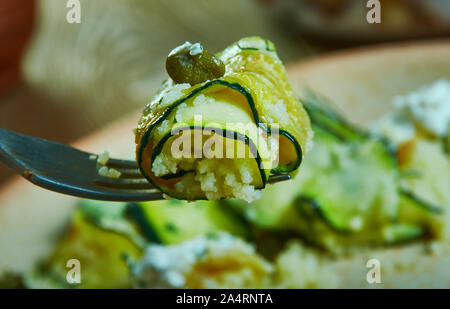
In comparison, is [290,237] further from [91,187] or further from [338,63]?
[338,63]

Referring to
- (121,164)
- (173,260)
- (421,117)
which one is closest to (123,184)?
(121,164)

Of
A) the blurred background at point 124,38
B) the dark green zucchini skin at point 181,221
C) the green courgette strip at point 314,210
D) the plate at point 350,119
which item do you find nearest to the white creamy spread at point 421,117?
the plate at point 350,119

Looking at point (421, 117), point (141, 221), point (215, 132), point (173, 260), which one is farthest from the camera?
point (421, 117)

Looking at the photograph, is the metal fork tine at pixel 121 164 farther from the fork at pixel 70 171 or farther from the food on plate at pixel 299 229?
the food on plate at pixel 299 229

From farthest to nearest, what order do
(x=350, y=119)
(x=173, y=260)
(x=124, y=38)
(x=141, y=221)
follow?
(x=124, y=38)
(x=350, y=119)
(x=141, y=221)
(x=173, y=260)

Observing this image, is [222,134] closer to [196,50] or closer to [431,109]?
[196,50]

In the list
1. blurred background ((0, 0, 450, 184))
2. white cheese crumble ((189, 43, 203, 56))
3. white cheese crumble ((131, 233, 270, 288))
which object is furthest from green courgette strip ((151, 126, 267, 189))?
blurred background ((0, 0, 450, 184))
